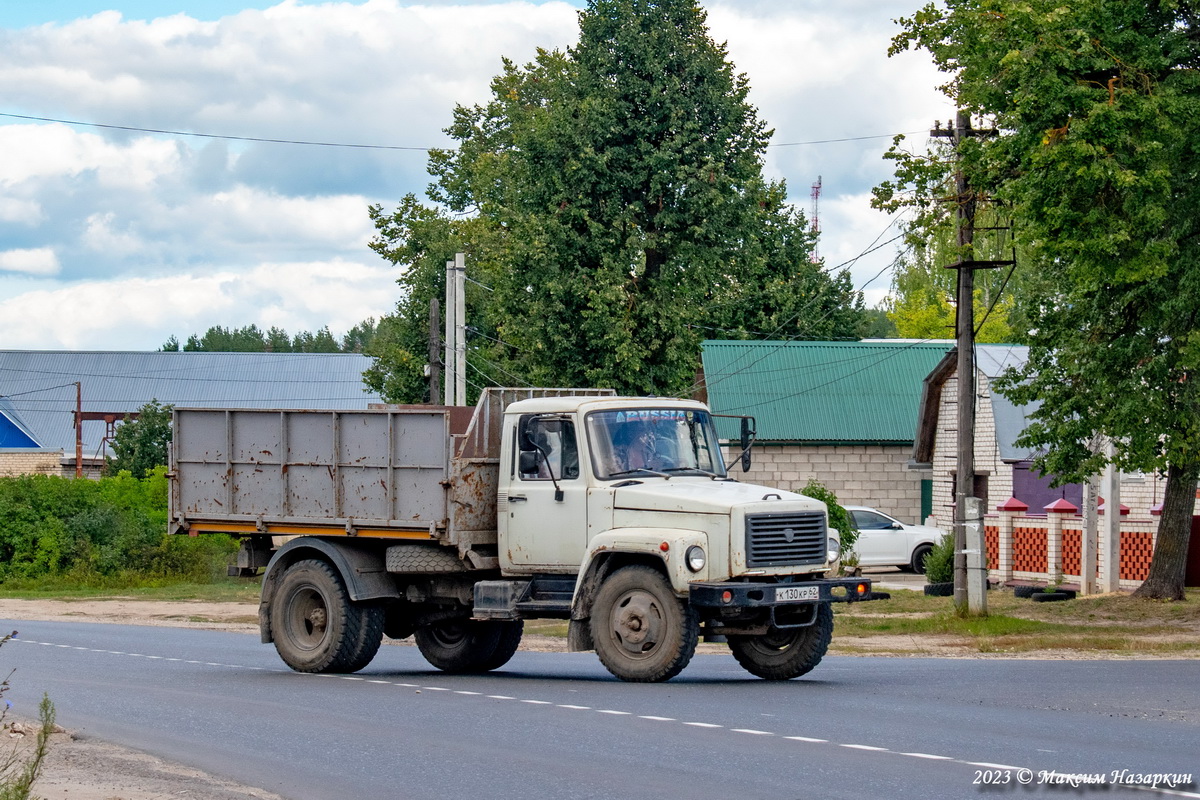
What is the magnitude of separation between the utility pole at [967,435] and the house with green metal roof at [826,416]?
780 inches

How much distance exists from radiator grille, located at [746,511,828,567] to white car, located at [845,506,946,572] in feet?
76.7

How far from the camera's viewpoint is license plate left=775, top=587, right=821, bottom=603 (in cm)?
1400

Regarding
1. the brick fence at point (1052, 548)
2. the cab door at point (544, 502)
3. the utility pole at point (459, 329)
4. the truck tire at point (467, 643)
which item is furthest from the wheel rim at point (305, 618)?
the utility pole at point (459, 329)

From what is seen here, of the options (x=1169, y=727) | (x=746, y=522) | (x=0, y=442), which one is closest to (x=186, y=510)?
(x=746, y=522)

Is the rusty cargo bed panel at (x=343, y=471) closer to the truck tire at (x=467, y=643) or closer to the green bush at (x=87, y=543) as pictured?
the truck tire at (x=467, y=643)

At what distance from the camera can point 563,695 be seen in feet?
45.8

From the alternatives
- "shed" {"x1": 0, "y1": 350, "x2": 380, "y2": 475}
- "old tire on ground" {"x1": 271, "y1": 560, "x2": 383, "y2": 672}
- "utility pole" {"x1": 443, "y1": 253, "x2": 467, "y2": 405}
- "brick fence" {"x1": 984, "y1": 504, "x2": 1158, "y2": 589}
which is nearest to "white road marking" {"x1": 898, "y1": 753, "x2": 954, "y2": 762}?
"old tire on ground" {"x1": 271, "y1": 560, "x2": 383, "y2": 672}

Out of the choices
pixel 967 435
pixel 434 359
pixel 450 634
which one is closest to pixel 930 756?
pixel 450 634

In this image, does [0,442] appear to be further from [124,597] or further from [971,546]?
[971,546]

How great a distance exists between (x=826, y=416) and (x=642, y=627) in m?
31.4

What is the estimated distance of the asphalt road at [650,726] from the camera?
9.38 meters

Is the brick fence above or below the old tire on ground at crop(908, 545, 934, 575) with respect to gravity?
above

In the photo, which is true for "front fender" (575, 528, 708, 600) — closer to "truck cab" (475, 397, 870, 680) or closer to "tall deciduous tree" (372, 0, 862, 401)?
"truck cab" (475, 397, 870, 680)

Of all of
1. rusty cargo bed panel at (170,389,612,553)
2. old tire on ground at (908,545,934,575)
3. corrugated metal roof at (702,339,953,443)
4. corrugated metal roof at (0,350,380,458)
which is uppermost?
corrugated metal roof at (0,350,380,458)
